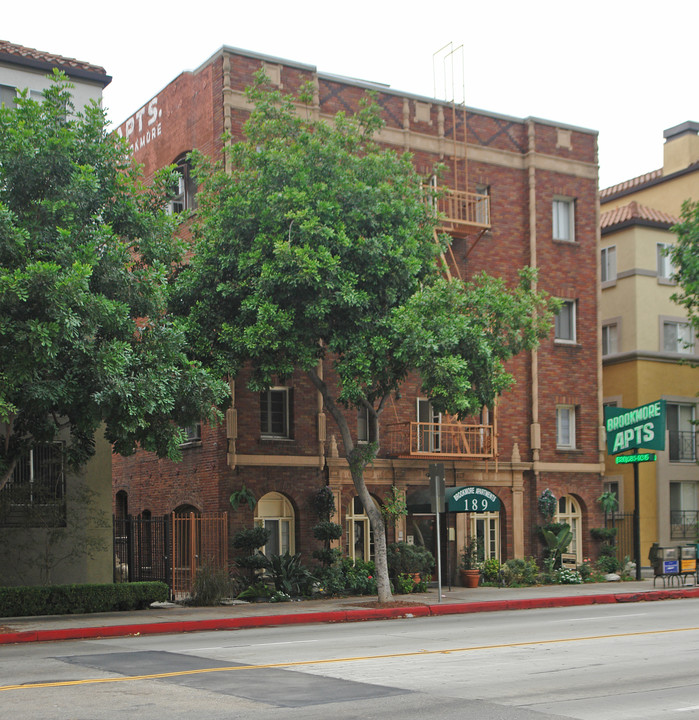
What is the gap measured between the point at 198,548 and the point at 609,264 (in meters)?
20.4

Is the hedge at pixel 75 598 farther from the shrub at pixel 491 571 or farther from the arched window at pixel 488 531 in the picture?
the arched window at pixel 488 531

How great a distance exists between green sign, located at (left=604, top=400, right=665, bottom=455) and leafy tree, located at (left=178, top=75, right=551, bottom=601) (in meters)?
8.30

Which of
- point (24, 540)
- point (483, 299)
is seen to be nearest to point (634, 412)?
point (483, 299)

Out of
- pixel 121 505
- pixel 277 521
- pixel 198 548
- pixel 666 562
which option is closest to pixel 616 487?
pixel 666 562

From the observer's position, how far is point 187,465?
1141 inches

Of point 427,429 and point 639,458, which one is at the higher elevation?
point 427,429

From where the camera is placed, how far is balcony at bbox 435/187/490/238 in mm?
30688

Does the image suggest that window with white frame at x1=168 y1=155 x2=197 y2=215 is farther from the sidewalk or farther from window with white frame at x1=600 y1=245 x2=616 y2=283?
window with white frame at x1=600 y1=245 x2=616 y2=283

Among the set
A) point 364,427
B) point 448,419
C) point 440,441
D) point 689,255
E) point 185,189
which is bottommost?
point 440,441

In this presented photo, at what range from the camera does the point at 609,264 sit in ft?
130

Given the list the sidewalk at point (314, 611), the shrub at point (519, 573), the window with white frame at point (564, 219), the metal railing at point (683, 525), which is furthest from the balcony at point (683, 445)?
the shrub at point (519, 573)

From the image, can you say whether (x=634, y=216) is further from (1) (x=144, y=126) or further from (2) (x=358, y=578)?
(2) (x=358, y=578)

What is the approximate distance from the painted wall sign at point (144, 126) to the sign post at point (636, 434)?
16813mm

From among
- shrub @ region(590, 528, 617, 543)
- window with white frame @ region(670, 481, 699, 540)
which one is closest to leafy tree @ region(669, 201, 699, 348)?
window with white frame @ region(670, 481, 699, 540)
